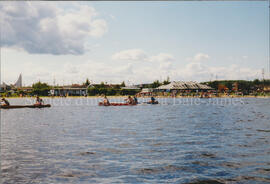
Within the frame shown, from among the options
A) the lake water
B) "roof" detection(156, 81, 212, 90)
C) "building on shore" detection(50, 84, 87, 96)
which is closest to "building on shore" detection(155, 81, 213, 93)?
"roof" detection(156, 81, 212, 90)

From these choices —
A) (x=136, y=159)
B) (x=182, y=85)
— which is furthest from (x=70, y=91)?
(x=136, y=159)

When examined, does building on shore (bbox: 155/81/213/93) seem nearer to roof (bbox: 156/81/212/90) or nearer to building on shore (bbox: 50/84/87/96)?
roof (bbox: 156/81/212/90)

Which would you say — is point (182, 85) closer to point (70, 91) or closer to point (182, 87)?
point (182, 87)

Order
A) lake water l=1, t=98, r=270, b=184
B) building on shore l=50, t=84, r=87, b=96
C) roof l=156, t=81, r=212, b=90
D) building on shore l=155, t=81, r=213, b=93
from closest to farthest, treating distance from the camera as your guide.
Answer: lake water l=1, t=98, r=270, b=184
building on shore l=155, t=81, r=213, b=93
roof l=156, t=81, r=212, b=90
building on shore l=50, t=84, r=87, b=96

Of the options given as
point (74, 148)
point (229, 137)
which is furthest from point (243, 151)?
point (74, 148)

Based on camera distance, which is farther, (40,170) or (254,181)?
(40,170)

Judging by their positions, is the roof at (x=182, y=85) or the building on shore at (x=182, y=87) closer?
the building on shore at (x=182, y=87)

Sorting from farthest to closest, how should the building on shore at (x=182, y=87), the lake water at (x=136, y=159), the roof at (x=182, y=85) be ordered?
the roof at (x=182, y=85) < the building on shore at (x=182, y=87) < the lake water at (x=136, y=159)

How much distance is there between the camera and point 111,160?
40.5ft

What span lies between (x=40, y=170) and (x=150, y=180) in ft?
14.7

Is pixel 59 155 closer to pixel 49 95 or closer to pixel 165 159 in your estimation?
pixel 165 159

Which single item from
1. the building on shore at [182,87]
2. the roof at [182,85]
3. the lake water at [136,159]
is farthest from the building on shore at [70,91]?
the lake water at [136,159]

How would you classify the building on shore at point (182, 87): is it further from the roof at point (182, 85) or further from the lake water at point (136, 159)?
the lake water at point (136, 159)

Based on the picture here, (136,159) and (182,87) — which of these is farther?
(182,87)
